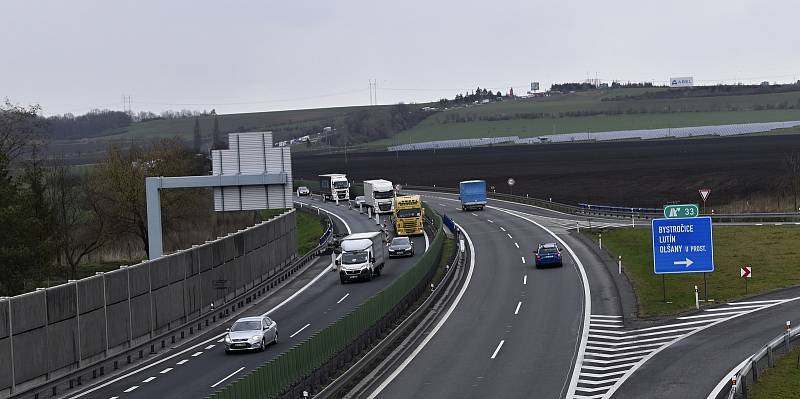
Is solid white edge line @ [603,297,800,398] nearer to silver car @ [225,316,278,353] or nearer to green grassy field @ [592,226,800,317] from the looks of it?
green grassy field @ [592,226,800,317]

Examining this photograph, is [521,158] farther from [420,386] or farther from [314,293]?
[420,386]

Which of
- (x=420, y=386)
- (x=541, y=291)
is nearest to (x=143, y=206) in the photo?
(x=541, y=291)

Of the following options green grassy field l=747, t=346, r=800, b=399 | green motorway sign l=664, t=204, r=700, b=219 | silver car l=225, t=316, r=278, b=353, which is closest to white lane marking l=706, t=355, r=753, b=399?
green grassy field l=747, t=346, r=800, b=399

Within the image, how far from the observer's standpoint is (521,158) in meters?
184

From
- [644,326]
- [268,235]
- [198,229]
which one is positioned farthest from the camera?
[198,229]

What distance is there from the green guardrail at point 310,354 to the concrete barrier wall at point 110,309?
9.65 meters

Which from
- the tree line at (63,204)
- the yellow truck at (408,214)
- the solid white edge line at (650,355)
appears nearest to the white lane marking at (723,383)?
the solid white edge line at (650,355)

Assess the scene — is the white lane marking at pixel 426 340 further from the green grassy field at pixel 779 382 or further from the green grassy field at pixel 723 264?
the green grassy field at pixel 779 382

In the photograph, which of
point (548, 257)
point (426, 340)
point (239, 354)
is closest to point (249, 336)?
point (239, 354)

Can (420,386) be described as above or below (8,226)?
below

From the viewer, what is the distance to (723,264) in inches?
2484

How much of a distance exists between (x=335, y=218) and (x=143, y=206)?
25.0 m

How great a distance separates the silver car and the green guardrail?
5270mm

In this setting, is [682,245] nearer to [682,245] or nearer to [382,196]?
[682,245]
